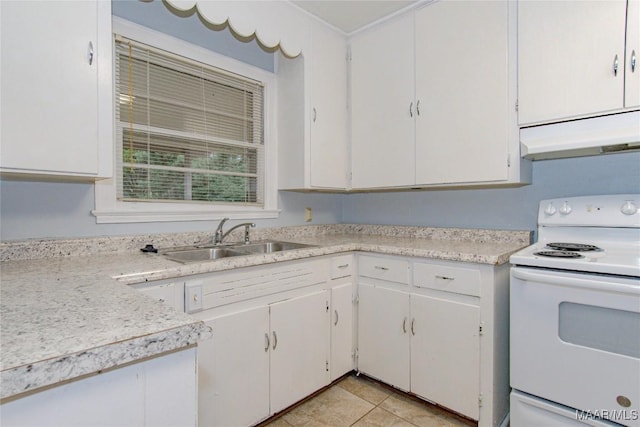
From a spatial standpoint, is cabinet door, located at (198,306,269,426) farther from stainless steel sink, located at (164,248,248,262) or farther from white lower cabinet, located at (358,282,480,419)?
white lower cabinet, located at (358,282,480,419)

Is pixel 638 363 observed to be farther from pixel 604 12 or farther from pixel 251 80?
pixel 251 80

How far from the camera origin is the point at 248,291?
1600mm

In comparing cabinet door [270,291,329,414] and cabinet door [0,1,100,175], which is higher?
cabinet door [0,1,100,175]

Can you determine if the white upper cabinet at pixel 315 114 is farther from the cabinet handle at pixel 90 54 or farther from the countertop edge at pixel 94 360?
the countertop edge at pixel 94 360

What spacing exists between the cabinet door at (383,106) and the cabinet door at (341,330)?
819mm

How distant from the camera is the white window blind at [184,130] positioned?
1.83m

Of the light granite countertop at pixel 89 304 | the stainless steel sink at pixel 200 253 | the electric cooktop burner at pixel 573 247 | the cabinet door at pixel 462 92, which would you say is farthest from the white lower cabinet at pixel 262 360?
the electric cooktop burner at pixel 573 247

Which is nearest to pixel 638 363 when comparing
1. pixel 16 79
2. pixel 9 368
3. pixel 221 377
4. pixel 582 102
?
pixel 582 102

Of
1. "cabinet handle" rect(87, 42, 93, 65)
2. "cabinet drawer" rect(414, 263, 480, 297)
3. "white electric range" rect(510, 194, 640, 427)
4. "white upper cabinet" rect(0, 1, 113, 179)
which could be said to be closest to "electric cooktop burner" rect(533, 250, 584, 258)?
"white electric range" rect(510, 194, 640, 427)

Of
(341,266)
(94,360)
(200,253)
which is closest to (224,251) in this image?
(200,253)

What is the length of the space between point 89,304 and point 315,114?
1.85 m

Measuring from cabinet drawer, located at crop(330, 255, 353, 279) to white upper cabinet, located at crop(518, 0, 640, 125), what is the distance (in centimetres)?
122

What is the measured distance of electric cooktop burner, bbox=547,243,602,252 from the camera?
5.27 ft

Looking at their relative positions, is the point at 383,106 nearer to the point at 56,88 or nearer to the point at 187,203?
the point at 187,203
